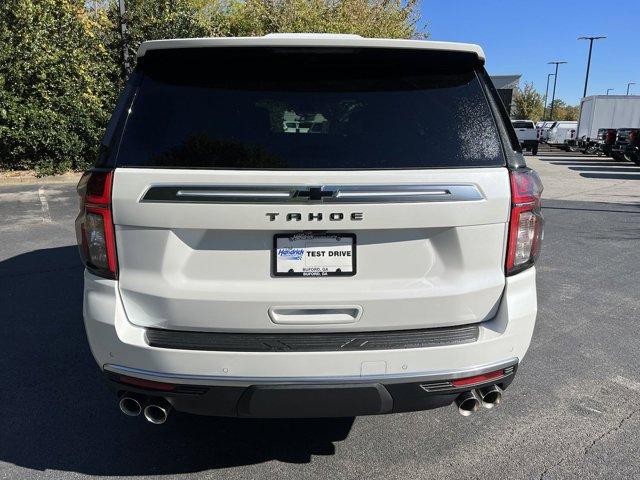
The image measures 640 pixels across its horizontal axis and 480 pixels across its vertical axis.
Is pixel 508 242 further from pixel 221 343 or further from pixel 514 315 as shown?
pixel 221 343

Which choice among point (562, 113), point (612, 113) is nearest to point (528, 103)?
point (562, 113)

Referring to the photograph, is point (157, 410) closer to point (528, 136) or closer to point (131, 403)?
point (131, 403)

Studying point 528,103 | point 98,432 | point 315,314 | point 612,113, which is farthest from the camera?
point 528,103

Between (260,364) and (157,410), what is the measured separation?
1.88 ft

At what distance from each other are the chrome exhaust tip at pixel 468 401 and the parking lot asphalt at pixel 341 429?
443 mm

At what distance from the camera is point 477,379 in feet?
7.64

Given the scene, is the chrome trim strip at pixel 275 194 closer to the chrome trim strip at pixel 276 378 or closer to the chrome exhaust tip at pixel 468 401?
the chrome trim strip at pixel 276 378

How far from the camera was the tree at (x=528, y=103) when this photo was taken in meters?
72.8

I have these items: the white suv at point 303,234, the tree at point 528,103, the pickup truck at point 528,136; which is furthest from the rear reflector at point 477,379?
the tree at point 528,103

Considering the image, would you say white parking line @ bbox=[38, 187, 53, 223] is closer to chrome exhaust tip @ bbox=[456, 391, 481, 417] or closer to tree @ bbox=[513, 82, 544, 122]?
chrome exhaust tip @ bbox=[456, 391, 481, 417]

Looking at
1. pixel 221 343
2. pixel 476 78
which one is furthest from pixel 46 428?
pixel 476 78

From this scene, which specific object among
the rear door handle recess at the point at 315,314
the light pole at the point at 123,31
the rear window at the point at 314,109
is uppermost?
the light pole at the point at 123,31

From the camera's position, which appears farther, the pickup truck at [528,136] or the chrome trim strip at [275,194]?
the pickup truck at [528,136]

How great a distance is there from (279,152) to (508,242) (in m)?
1.07
